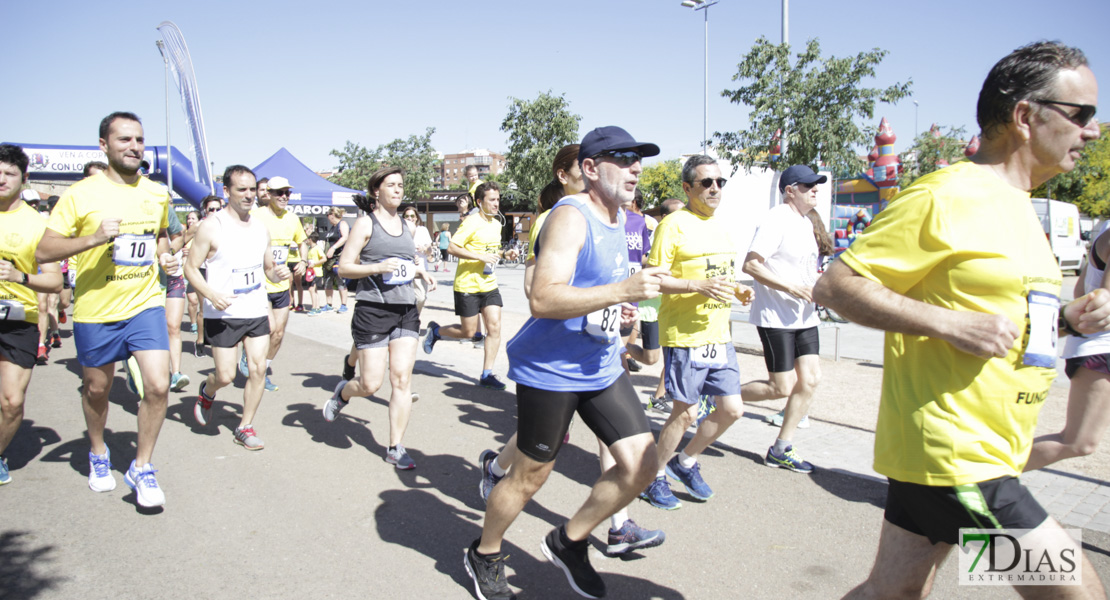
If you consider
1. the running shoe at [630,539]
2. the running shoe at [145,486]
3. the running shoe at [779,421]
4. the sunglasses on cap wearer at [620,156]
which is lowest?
the running shoe at [779,421]

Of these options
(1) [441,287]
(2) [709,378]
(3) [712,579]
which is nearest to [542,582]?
(3) [712,579]

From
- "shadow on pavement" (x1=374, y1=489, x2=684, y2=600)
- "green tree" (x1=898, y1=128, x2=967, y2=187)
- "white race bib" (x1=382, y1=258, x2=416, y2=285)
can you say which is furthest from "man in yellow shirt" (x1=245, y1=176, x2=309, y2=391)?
"green tree" (x1=898, y1=128, x2=967, y2=187)

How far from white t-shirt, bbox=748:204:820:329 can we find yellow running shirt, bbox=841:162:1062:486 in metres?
2.75

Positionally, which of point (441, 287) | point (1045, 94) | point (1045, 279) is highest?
point (1045, 94)

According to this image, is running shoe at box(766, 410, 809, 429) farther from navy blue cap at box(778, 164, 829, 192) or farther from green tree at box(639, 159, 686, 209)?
green tree at box(639, 159, 686, 209)

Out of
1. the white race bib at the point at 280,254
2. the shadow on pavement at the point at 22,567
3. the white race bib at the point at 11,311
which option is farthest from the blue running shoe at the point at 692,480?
the white race bib at the point at 280,254

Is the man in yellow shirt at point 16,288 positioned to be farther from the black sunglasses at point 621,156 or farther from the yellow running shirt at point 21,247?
the black sunglasses at point 621,156

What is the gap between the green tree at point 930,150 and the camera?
1412 inches

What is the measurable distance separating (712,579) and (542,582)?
80 centimetres

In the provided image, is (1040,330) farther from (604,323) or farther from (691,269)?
(691,269)

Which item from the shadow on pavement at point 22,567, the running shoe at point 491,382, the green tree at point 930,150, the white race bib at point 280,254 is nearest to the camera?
the shadow on pavement at point 22,567

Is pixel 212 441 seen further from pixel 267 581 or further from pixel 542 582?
pixel 542 582

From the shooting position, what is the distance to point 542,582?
330cm

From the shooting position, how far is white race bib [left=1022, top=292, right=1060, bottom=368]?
1818 mm
